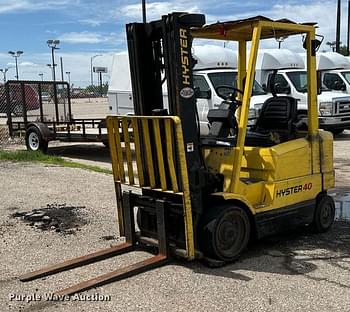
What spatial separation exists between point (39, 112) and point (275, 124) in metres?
12.3

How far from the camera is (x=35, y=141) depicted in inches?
603

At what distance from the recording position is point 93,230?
21.8 feet

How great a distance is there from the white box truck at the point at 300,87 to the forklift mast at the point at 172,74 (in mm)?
10678

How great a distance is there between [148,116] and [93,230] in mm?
2187

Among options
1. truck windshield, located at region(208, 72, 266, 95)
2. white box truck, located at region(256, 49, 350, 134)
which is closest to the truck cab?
truck windshield, located at region(208, 72, 266, 95)

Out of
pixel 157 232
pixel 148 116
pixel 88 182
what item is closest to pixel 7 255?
pixel 157 232

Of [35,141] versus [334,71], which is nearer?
[35,141]

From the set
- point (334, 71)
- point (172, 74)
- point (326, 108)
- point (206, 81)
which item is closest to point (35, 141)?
point (206, 81)

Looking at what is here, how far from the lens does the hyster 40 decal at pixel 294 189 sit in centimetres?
568

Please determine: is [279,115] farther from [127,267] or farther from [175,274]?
[127,267]

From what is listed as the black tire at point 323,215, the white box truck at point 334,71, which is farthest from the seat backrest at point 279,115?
the white box truck at point 334,71

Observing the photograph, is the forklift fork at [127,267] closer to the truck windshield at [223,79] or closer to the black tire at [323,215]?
the black tire at [323,215]

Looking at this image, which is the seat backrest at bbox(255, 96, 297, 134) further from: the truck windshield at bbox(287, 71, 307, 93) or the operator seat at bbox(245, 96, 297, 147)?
the truck windshield at bbox(287, 71, 307, 93)

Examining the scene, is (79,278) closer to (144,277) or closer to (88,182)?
(144,277)
